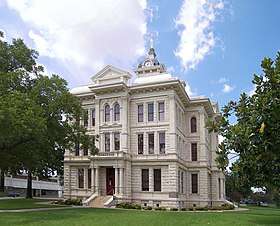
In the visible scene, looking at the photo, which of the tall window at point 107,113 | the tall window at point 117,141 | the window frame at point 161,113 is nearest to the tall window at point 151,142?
the window frame at point 161,113

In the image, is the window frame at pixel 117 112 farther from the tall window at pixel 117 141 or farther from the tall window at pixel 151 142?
the tall window at pixel 151 142

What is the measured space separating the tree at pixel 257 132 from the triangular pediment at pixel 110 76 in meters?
22.5

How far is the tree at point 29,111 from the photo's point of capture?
20375mm

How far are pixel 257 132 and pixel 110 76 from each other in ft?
88.3

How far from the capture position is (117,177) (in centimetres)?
3469

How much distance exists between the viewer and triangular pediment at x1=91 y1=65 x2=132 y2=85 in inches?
1478

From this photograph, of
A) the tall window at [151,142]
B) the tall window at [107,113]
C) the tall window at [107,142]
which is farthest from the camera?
the tall window at [107,113]

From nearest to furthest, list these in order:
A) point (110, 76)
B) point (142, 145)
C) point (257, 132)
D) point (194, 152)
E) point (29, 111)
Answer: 1. point (257, 132)
2. point (29, 111)
3. point (142, 145)
4. point (110, 76)
5. point (194, 152)

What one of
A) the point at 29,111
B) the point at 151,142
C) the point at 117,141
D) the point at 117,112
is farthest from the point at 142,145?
the point at 29,111

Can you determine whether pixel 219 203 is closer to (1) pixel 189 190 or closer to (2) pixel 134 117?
(1) pixel 189 190

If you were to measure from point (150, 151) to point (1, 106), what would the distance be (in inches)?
751

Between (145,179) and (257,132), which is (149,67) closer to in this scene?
(145,179)

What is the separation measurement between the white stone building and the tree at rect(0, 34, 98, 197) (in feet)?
26.5

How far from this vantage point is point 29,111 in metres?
20.5
